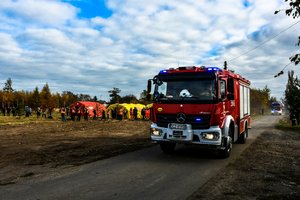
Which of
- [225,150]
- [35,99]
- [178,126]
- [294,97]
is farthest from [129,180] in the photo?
[35,99]

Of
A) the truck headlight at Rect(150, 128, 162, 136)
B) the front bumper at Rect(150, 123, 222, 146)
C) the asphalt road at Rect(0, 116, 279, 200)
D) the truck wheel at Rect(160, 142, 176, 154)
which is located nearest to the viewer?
the asphalt road at Rect(0, 116, 279, 200)

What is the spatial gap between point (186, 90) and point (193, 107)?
724 millimetres

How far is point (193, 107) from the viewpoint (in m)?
10.4

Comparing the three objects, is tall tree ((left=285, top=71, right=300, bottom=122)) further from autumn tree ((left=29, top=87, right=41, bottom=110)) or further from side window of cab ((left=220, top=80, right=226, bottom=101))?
autumn tree ((left=29, top=87, right=41, bottom=110))

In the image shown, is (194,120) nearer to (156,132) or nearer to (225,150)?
(156,132)

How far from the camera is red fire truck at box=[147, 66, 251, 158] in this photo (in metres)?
10.3

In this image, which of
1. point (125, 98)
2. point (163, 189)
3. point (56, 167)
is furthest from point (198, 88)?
point (125, 98)

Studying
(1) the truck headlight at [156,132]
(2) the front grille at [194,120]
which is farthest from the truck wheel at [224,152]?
(1) the truck headlight at [156,132]

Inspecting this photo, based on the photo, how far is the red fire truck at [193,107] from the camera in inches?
407

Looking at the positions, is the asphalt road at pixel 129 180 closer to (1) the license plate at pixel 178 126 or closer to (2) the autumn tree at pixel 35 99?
(1) the license plate at pixel 178 126

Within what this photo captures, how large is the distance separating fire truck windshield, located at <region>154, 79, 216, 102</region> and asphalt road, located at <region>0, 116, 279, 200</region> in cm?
206

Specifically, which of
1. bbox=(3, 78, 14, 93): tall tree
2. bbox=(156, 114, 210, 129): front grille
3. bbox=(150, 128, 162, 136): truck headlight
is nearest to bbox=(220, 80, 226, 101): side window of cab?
bbox=(156, 114, 210, 129): front grille

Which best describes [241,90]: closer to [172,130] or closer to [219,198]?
[172,130]

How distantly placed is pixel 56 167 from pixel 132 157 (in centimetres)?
275
